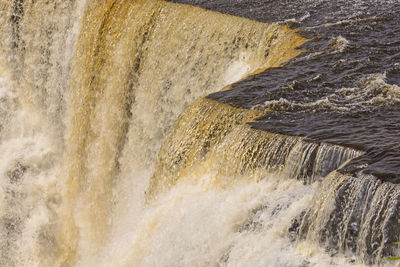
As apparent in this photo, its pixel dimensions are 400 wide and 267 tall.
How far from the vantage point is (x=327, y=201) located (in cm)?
654

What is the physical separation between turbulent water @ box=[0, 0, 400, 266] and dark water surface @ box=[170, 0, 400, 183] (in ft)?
0.10

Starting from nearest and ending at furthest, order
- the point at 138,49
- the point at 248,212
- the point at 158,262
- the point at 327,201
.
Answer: the point at 327,201, the point at 248,212, the point at 158,262, the point at 138,49

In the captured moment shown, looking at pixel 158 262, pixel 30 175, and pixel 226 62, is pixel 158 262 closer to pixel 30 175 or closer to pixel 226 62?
pixel 226 62

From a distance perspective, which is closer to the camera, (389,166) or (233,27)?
(389,166)

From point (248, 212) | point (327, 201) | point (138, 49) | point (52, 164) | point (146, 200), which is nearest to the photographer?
point (327, 201)

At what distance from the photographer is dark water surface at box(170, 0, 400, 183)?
768cm

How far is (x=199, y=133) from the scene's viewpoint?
8523 mm

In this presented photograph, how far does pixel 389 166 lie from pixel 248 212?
1533 millimetres

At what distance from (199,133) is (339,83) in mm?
2181

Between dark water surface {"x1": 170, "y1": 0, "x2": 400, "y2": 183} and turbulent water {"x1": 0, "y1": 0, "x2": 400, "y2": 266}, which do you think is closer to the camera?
turbulent water {"x1": 0, "y1": 0, "x2": 400, "y2": 266}

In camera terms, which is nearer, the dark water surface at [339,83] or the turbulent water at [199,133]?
the turbulent water at [199,133]

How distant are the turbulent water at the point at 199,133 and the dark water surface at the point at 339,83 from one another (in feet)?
0.10

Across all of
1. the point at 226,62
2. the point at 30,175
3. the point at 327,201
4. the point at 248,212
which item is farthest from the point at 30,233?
the point at 327,201

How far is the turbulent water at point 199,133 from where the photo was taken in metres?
6.83
